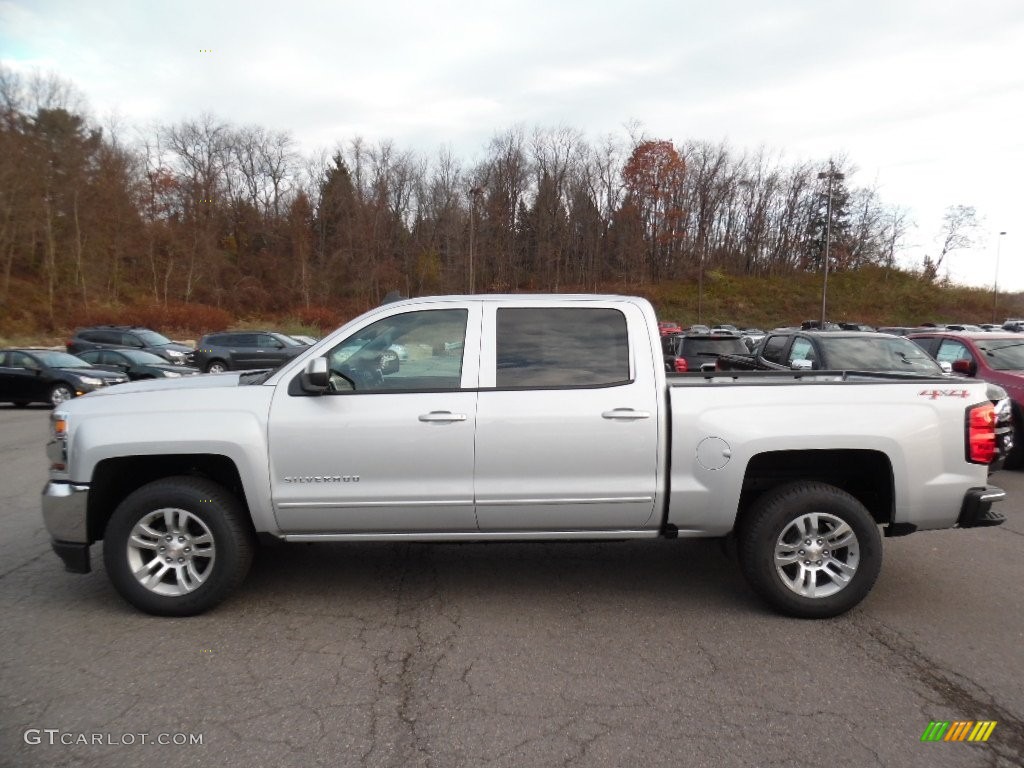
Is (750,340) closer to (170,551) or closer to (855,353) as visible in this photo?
(855,353)

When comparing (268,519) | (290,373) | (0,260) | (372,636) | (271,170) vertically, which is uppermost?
(271,170)

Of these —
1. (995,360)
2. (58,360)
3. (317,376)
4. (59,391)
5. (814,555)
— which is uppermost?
(317,376)

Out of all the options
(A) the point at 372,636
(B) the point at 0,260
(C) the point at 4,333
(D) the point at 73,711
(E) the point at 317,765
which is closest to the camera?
(E) the point at 317,765

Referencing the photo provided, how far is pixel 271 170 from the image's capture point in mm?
67438

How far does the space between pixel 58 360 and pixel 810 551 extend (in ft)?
60.4

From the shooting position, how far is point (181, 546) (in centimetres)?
411

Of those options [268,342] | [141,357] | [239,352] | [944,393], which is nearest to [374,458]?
[944,393]

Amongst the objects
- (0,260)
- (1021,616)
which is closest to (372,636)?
(1021,616)

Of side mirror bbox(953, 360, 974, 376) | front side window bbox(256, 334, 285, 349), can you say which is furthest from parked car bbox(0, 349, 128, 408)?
side mirror bbox(953, 360, 974, 376)

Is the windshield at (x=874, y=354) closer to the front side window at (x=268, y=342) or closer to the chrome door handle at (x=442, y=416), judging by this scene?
the chrome door handle at (x=442, y=416)

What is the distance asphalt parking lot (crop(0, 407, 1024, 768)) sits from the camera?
286 centimetres

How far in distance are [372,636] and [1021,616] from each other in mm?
3922

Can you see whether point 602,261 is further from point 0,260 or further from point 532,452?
point 532,452

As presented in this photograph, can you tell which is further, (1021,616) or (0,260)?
(0,260)
